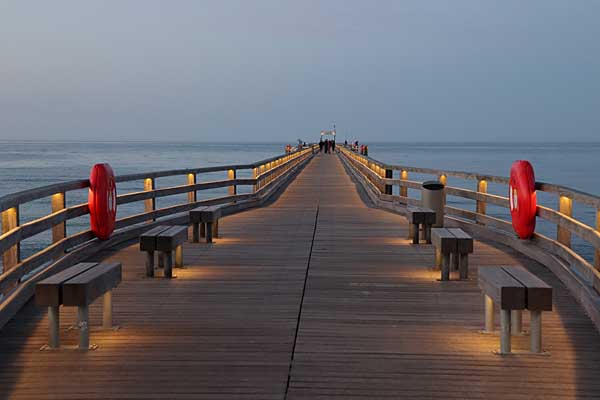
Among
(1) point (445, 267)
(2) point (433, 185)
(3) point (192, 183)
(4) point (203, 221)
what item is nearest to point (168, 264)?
(4) point (203, 221)

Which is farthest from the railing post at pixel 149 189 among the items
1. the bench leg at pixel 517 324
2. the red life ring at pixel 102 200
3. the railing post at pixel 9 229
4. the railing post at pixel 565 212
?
the bench leg at pixel 517 324

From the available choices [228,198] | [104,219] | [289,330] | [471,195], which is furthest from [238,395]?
[228,198]

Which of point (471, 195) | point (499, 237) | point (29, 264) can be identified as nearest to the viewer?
point (29, 264)

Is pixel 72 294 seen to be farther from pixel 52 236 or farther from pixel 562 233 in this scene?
pixel 562 233

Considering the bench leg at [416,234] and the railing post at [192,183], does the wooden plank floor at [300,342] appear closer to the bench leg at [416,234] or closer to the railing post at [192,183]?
the bench leg at [416,234]

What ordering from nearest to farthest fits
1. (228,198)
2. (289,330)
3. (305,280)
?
1. (289,330)
2. (305,280)
3. (228,198)

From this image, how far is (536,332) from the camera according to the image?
5.13 meters

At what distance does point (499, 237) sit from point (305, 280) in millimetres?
4049

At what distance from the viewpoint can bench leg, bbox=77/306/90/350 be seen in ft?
16.9

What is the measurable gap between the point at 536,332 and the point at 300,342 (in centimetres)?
162

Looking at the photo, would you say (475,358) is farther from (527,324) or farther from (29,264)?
(29,264)

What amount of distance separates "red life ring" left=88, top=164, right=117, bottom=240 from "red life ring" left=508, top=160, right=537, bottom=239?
496cm

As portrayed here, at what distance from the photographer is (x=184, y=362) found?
4.95 m

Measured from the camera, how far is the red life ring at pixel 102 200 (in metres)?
8.88
